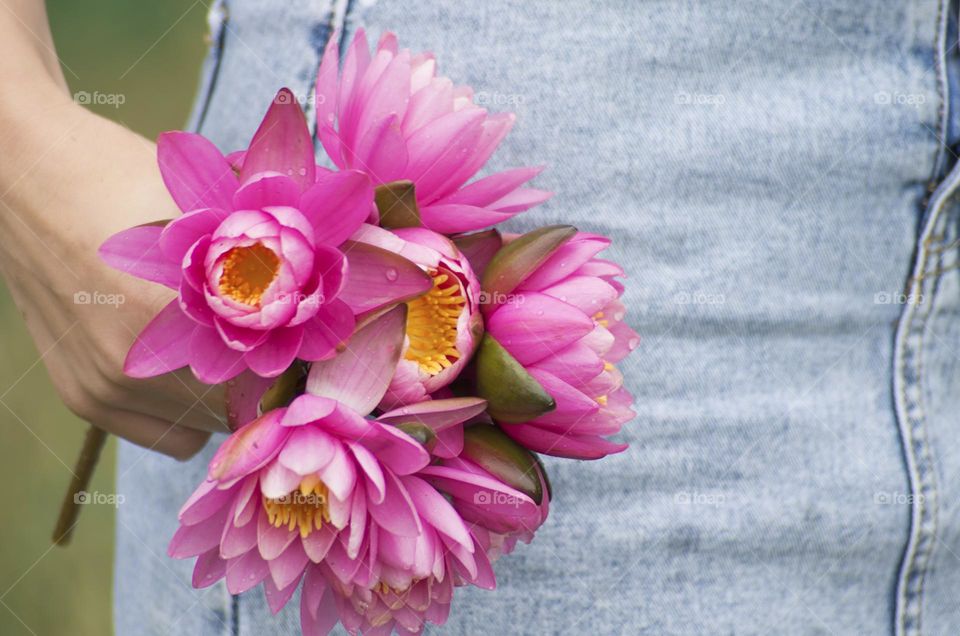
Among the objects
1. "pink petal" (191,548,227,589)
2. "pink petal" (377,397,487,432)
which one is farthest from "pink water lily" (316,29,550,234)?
"pink petal" (191,548,227,589)

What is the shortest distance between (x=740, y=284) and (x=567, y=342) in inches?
7.8

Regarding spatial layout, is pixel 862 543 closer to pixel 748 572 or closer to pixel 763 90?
pixel 748 572

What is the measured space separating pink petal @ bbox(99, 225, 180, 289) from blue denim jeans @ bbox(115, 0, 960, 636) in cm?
20

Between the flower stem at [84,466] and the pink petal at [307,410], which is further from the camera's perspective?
the flower stem at [84,466]

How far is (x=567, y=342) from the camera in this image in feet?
1.53

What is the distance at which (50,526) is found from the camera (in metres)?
2.49

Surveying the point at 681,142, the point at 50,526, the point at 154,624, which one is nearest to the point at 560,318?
the point at 681,142

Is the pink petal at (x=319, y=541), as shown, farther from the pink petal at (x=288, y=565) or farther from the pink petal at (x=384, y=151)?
the pink petal at (x=384, y=151)

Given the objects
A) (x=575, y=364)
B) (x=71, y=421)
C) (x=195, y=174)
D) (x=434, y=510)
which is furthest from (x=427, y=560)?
(x=71, y=421)

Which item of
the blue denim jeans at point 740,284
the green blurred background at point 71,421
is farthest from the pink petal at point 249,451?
the green blurred background at point 71,421

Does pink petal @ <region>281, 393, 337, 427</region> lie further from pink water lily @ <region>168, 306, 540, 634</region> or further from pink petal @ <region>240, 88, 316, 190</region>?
pink petal @ <region>240, 88, 316, 190</region>

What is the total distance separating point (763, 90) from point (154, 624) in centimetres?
61

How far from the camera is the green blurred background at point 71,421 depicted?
7.89ft

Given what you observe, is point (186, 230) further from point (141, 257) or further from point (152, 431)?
point (152, 431)
